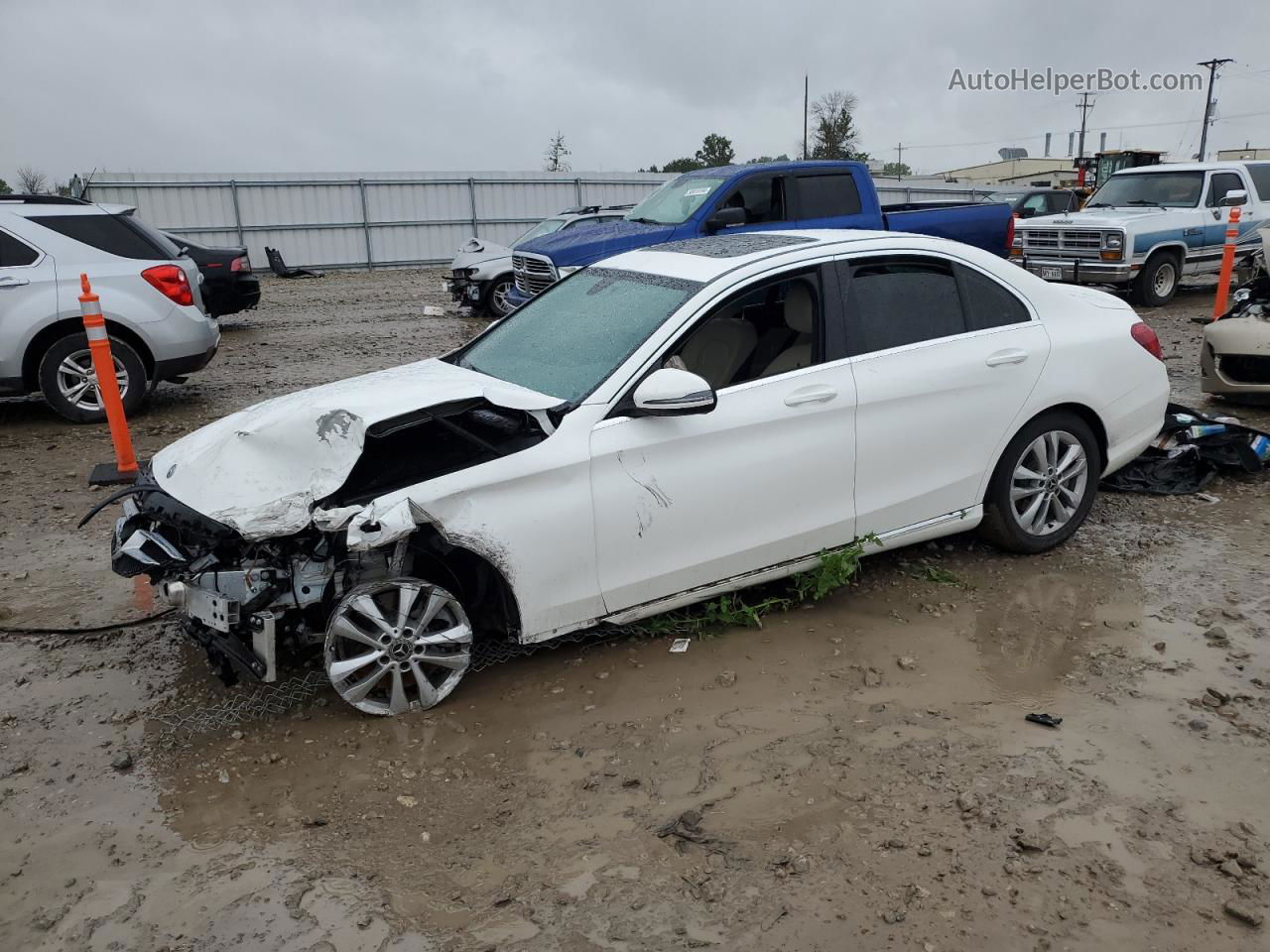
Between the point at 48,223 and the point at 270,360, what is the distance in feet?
13.0

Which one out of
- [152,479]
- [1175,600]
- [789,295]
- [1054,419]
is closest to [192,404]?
[152,479]

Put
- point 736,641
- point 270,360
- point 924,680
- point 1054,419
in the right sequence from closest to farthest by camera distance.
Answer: point 924,680
point 736,641
point 1054,419
point 270,360

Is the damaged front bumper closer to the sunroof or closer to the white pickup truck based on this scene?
the sunroof

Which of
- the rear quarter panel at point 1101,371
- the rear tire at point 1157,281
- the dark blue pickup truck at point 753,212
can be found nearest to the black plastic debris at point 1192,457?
the rear quarter panel at point 1101,371

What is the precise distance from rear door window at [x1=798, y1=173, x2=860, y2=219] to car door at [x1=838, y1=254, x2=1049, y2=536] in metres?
6.19

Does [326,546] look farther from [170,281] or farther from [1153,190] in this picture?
[1153,190]

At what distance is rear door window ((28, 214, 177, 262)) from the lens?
837 centimetres

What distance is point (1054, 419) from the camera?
16.3 ft

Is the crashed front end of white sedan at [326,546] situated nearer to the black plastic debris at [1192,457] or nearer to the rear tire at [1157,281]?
the black plastic debris at [1192,457]

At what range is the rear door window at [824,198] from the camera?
1081 cm

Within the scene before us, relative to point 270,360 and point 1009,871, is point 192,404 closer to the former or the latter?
point 270,360

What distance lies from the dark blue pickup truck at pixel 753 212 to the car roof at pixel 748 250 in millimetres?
5389

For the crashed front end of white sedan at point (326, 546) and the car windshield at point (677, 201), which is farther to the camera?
the car windshield at point (677, 201)

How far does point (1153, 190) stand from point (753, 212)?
26.0 ft
